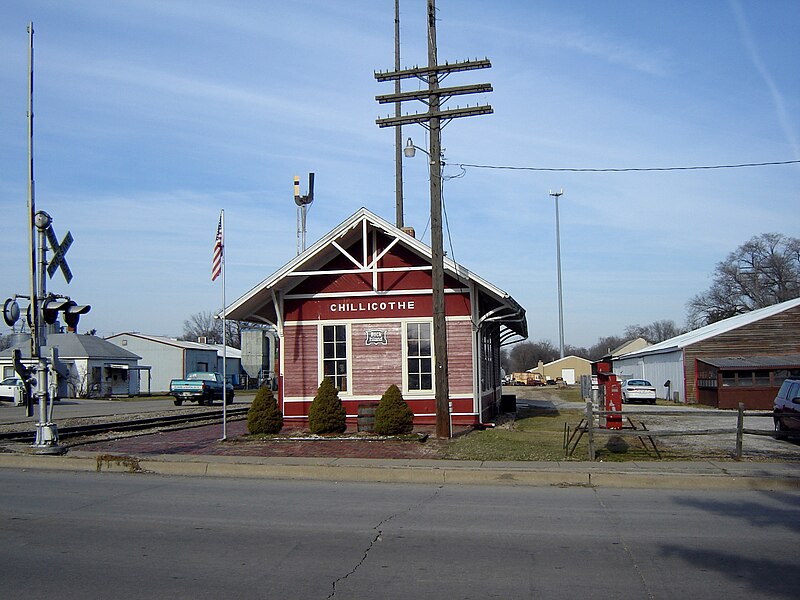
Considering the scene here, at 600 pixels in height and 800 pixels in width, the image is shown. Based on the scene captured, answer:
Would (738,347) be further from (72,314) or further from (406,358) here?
(72,314)

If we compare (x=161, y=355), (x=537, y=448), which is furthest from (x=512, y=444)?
(x=161, y=355)

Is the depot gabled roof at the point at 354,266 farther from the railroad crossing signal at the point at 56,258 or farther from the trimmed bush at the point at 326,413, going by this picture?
the railroad crossing signal at the point at 56,258

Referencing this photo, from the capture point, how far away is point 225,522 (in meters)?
9.72

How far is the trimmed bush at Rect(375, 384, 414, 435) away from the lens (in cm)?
1866

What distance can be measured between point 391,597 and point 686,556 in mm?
3322

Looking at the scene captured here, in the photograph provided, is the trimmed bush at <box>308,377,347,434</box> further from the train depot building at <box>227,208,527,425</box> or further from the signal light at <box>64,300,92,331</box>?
the signal light at <box>64,300,92,331</box>

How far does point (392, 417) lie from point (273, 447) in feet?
9.93

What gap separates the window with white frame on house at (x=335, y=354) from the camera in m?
22.4

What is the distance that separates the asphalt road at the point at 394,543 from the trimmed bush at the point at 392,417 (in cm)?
576

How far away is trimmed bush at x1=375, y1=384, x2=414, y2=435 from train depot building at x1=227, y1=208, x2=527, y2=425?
2.98 m

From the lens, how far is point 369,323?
73.2 feet

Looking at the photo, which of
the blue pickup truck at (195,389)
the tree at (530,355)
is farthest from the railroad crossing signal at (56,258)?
the tree at (530,355)

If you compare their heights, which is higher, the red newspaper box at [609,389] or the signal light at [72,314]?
the signal light at [72,314]

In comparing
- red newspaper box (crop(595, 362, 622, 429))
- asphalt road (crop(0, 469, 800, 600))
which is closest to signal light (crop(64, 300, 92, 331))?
asphalt road (crop(0, 469, 800, 600))
